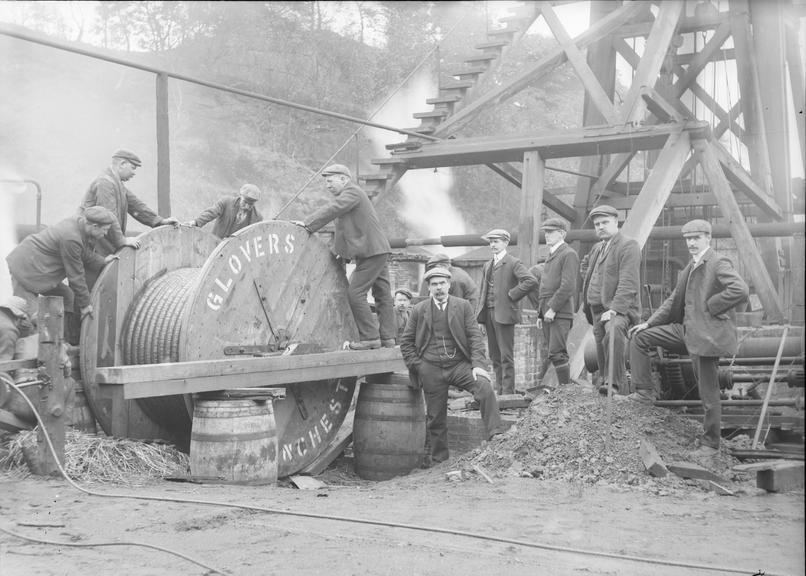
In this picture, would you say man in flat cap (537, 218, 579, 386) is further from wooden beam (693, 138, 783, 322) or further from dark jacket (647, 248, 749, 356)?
wooden beam (693, 138, 783, 322)

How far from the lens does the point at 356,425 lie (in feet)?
32.9

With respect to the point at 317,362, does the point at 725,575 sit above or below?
below

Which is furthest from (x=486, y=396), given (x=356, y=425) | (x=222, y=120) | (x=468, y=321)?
(x=222, y=120)

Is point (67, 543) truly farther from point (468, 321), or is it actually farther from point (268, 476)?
point (468, 321)

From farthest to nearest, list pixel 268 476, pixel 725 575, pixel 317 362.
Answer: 1. pixel 317 362
2. pixel 268 476
3. pixel 725 575

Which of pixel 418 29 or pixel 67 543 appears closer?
pixel 67 543

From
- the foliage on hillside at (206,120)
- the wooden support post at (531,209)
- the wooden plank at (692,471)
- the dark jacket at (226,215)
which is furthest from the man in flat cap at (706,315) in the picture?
the foliage on hillside at (206,120)

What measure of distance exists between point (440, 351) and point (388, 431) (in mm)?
1073

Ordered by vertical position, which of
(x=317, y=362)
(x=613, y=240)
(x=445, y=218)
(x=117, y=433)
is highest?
(x=445, y=218)

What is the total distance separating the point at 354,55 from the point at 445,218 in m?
8.22

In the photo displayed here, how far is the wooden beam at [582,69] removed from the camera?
41.1 ft

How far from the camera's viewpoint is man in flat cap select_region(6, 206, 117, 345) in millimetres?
8023

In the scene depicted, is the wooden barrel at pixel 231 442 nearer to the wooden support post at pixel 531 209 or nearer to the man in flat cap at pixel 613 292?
the man in flat cap at pixel 613 292

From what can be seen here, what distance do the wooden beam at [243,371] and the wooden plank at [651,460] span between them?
10.2ft
